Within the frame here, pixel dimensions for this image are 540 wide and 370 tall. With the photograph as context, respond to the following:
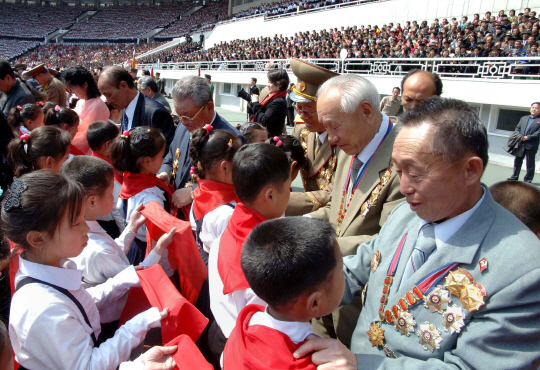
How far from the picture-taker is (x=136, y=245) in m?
2.62

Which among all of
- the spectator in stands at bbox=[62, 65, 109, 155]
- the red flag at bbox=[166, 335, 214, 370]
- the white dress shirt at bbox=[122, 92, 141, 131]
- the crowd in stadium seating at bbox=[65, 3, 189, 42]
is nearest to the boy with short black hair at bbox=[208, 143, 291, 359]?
the red flag at bbox=[166, 335, 214, 370]

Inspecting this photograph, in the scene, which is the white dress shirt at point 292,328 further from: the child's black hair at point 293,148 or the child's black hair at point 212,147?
the child's black hair at point 293,148

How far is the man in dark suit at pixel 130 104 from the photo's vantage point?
383 cm

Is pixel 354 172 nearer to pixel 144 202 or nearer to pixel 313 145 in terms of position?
pixel 313 145

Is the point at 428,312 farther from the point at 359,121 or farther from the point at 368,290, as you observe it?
the point at 359,121

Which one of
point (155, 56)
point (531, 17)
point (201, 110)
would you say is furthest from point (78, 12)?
point (201, 110)

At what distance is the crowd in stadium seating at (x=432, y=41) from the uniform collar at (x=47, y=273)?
12.5 m

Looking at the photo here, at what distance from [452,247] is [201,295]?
4.98 ft

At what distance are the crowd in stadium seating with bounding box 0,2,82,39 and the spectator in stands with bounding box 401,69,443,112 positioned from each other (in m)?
63.8

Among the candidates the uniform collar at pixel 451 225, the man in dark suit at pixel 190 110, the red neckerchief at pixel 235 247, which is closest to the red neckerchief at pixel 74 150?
the man in dark suit at pixel 190 110

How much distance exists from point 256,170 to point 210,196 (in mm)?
568

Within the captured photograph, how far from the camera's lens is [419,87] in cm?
302

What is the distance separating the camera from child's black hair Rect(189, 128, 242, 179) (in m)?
2.34

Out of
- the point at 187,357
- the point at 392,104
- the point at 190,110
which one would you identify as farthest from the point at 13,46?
the point at 187,357
